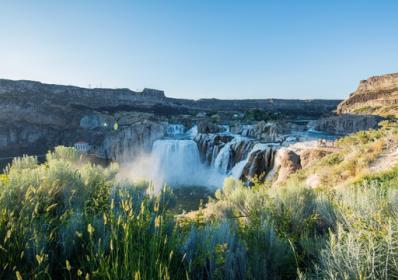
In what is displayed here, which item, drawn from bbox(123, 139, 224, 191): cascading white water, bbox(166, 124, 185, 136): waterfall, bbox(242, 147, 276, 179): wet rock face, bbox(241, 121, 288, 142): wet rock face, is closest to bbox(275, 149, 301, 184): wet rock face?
bbox(242, 147, 276, 179): wet rock face

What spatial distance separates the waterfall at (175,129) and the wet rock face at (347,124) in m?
24.8

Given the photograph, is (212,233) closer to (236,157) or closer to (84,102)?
(236,157)

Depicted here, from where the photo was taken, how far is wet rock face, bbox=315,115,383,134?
1597 inches

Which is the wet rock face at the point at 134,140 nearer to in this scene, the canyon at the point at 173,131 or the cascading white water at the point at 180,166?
the canyon at the point at 173,131

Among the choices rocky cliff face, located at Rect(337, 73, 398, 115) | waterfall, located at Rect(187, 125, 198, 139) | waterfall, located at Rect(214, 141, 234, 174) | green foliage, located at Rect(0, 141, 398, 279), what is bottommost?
waterfall, located at Rect(214, 141, 234, 174)

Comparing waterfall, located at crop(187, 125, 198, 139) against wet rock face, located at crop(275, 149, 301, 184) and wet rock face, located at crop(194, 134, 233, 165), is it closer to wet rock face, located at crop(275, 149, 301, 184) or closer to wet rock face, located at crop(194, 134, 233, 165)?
wet rock face, located at crop(194, 134, 233, 165)

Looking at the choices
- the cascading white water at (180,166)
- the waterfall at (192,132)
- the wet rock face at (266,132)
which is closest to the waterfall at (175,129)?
the waterfall at (192,132)

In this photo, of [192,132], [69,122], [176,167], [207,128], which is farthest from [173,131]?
[69,122]

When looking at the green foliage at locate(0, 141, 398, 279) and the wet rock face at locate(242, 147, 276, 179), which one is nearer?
the green foliage at locate(0, 141, 398, 279)

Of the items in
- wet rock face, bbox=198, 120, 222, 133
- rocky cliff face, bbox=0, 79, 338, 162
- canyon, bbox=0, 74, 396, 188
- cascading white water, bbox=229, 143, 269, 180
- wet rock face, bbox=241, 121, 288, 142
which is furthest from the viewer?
rocky cliff face, bbox=0, 79, 338, 162

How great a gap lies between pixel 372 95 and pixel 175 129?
58813 mm

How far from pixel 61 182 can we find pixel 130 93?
87.6 m

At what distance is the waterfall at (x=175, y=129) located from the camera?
44.2m

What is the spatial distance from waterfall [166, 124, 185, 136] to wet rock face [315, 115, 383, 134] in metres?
24.8
